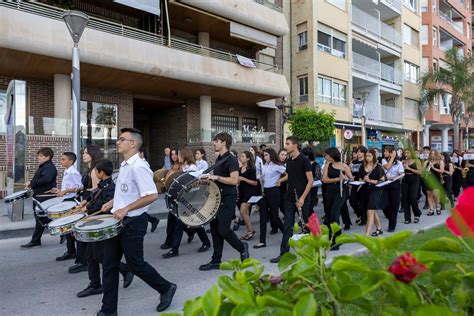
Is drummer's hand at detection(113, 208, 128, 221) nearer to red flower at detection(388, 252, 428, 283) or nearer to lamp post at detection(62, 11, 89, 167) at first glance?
red flower at detection(388, 252, 428, 283)

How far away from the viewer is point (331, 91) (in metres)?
24.8

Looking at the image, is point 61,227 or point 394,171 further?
point 394,171

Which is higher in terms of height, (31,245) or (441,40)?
(441,40)

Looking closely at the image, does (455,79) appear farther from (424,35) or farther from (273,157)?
(273,157)

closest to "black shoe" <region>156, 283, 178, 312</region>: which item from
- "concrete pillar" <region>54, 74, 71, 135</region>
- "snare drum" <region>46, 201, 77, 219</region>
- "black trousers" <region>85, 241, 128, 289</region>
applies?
"black trousers" <region>85, 241, 128, 289</region>

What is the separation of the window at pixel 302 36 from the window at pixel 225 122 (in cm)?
673

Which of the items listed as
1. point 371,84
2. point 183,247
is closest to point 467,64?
point 371,84

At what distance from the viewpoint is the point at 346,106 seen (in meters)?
25.8

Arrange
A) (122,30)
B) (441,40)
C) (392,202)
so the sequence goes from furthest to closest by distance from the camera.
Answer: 1. (441,40)
2. (122,30)
3. (392,202)

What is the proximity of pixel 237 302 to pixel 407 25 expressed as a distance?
118 feet

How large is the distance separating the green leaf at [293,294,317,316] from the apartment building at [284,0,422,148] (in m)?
21.7

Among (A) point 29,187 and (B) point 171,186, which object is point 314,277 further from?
(A) point 29,187

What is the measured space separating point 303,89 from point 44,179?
1976cm

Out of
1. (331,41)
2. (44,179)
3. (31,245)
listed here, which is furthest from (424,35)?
(31,245)
